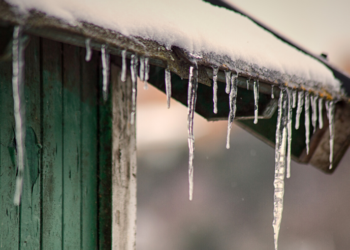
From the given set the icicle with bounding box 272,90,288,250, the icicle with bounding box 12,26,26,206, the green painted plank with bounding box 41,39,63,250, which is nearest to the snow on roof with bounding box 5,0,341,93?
the icicle with bounding box 12,26,26,206

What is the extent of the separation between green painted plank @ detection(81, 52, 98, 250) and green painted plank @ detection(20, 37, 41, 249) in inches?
11.6

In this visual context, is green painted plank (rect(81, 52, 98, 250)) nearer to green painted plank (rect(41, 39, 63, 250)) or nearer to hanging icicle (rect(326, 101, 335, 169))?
green painted plank (rect(41, 39, 63, 250))

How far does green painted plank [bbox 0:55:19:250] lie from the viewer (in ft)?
4.73

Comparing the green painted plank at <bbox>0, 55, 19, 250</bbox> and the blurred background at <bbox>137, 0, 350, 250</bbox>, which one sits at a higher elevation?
the green painted plank at <bbox>0, 55, 19, 250</bbox>

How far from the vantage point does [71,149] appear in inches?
69.4

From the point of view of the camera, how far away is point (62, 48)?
5.67ft

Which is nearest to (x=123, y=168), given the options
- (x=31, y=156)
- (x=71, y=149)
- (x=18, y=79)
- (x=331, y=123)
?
(x=71, y=149)

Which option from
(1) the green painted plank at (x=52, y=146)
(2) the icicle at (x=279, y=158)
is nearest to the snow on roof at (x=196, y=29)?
(2) the icicle at (x=279, y=158)

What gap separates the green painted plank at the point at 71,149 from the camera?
1.73 m

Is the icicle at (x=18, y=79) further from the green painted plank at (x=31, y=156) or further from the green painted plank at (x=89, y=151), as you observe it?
the green painted plank at (x=89, y=151)

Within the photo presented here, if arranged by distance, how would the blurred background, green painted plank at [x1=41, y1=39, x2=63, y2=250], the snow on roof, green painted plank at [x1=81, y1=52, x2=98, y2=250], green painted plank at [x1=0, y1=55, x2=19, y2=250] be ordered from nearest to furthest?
the snow on roof → green painted plank at [x1=0, y1=55, x2=19, y2=250] → green painted plank at [x1=41, y1=39, x2=63, y2=250] → green painted plank at [x1=81, y1=52, x2=98, y2=250] → the blurred background

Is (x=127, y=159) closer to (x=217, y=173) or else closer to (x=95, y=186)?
(x=95, y=186)

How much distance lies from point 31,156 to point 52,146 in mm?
132

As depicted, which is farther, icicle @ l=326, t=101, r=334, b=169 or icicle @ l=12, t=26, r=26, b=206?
icicle @ l=326, t=101, r=334, b=169
